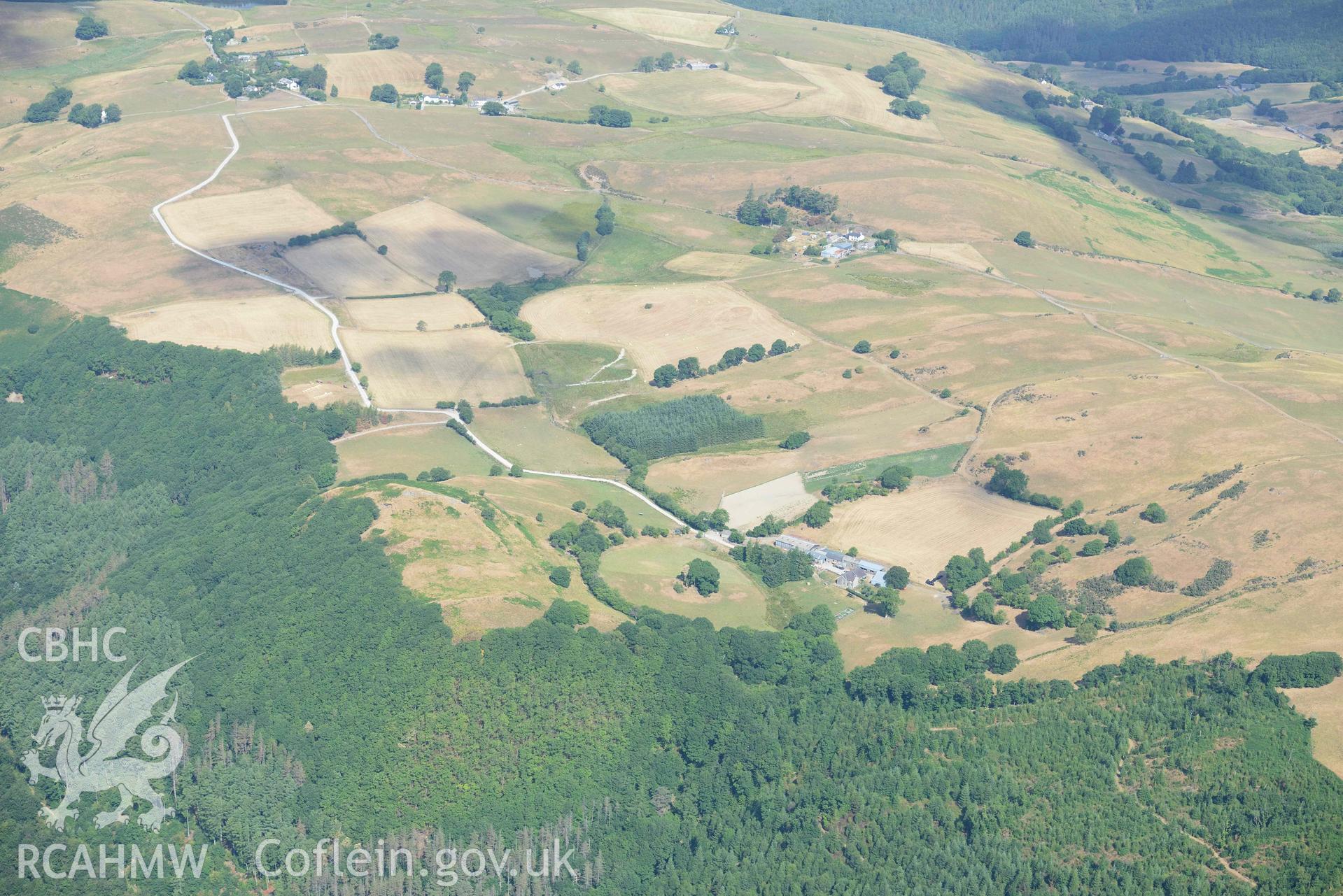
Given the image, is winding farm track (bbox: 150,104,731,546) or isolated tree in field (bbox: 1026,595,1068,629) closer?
isolated tree in field (bbox: 1026,595,1068,629)

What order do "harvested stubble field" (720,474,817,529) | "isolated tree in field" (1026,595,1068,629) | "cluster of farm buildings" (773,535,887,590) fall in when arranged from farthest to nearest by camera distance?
"harvested stubble field" (720,474,817,529) → "cluster of farm buildings" (773,535,887,590) → "isolated tree in field" (1026,595,1068,629)

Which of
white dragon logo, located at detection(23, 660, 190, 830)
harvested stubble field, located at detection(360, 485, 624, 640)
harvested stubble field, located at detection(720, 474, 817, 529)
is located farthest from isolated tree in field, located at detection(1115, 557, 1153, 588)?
white dragon logo, located at detection(23, 660, 190, 830)

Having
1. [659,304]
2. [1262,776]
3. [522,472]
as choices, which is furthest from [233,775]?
[659,304]

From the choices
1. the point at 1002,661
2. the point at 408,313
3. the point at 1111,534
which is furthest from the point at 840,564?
the point at 408,313

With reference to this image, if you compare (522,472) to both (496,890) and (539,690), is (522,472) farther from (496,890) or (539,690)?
(496,890)

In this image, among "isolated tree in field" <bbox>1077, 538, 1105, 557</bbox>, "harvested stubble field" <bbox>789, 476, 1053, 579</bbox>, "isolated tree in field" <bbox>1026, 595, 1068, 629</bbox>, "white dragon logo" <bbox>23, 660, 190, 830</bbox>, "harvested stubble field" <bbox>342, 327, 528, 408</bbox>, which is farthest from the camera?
"harvested stubble field" <bbox>342, 327, 528, 408</bbox>

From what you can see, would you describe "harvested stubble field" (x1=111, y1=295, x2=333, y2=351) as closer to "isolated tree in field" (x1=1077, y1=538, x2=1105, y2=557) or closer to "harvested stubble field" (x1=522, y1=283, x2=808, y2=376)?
"harvested stubble field" (x1=522, y1=283, x2=808, y2=376)

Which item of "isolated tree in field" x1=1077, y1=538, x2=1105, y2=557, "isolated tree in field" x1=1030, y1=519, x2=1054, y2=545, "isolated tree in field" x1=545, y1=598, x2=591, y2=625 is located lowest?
"isolated tree in field" x1=545, y1=598, x2=591, y2=625
